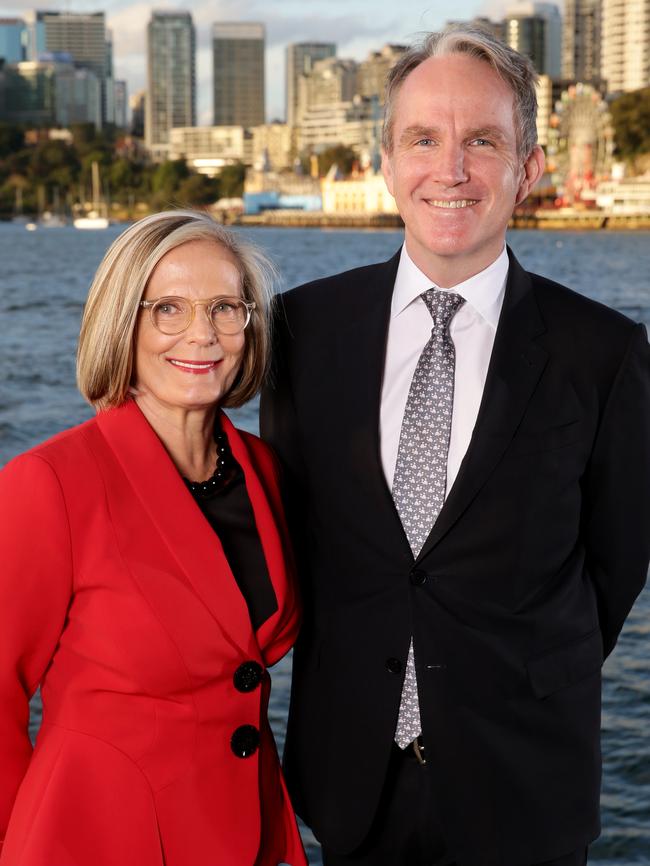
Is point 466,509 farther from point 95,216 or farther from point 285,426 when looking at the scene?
point 95,216

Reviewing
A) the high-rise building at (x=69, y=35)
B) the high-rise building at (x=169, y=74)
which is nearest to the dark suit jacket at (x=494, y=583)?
the high-rise building at (x=169, y=74)

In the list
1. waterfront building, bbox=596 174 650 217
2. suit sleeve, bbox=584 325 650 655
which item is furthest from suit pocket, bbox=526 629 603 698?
waterfront building, bbox=596 174 650 217

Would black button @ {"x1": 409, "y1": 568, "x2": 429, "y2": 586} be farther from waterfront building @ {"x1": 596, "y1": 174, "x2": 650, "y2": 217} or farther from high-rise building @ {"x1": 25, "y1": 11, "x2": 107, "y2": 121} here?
high-rise building @ {"x1": 25, "y1": 11, "x2": 107, "y2": 121}

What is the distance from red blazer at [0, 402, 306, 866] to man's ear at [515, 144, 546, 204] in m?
0.78

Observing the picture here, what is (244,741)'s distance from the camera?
6.67ft

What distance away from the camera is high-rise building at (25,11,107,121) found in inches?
7111

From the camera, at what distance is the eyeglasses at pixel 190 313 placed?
6.81 ft

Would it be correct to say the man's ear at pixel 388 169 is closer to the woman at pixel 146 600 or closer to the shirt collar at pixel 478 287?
the shirt collar at pixel 478 287

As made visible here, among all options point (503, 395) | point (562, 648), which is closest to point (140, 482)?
point (503, 395)

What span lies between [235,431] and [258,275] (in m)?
0.26

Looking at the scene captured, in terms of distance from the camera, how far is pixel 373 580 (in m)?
2.19

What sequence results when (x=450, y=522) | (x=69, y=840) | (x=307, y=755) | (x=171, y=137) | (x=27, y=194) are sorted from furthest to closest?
(x=171, y=137) → (x=27, y=194) → (x=307, y=755) → (x=450, y=522) → (x=69, y=840)

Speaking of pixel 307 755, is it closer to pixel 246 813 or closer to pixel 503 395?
pixel 246 813

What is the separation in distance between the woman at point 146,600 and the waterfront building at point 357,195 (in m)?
89.1
